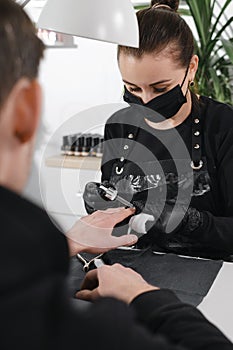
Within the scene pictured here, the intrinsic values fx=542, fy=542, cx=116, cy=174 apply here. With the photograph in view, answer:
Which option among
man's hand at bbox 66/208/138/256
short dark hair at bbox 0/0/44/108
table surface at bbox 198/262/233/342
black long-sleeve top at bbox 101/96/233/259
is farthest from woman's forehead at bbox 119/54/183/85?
short dark hair at bbox 0/0/44/108

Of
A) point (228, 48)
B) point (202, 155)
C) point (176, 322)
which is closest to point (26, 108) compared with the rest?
point (176, 322)

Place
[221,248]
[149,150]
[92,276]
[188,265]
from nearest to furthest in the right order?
[92,276] < [188,265] < [221,248] < [149,150]

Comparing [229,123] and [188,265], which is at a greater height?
[229,123]

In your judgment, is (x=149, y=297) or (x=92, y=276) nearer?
(x=149, y=297)

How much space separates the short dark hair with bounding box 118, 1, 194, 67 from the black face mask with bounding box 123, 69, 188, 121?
0.25 feet

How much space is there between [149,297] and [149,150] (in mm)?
950

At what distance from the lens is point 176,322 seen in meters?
0.57

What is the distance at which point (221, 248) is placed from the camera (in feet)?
4.65

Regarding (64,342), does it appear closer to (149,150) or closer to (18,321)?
(18,321)

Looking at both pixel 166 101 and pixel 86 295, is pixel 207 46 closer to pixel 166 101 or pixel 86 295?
pixel 166 101

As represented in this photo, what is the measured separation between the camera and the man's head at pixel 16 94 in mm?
427

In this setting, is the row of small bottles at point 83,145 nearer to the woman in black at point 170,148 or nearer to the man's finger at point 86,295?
the woman in black at point 170,148

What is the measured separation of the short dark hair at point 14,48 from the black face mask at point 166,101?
3.16ft

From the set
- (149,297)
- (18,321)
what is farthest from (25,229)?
(149,297)
